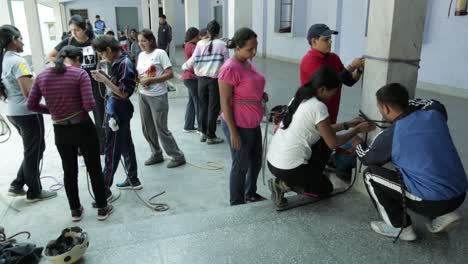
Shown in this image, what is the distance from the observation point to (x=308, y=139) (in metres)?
2.47

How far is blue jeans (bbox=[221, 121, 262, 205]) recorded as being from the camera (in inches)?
110

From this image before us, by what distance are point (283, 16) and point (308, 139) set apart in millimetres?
11310

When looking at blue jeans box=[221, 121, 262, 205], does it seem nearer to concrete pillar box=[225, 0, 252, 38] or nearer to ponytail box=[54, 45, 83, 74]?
ponytail box=[54, 45, 83, 74]

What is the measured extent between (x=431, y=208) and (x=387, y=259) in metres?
0.37

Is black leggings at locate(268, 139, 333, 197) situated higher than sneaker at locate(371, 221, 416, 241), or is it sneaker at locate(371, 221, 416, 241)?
black leggings at locate(268, 139, 333, 197)

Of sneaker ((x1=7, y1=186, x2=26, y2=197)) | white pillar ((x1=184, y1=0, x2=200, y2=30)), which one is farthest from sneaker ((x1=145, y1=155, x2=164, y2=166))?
white pillar ((x1=184, y1=0, x2=200, y2=30))

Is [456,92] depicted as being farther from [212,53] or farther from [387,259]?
[387,259]

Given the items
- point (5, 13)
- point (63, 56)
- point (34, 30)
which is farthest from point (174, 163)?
point (5, 13)

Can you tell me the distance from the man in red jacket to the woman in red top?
2305 mm

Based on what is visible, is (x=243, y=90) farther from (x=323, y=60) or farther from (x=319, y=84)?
(x=323, y=60)

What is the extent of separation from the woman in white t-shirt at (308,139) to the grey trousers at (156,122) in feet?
5.16

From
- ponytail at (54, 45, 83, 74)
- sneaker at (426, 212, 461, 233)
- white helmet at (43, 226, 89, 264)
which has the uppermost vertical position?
ponytail at (54, 45, 83, 74)

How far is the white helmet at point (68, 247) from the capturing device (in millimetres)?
1989

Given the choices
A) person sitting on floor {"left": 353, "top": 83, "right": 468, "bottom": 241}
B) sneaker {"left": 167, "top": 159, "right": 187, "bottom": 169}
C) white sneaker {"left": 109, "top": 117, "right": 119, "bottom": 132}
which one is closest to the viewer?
person sitting on floor {"left": 353, "top": 83, "right": 468, "bottom": 241}
